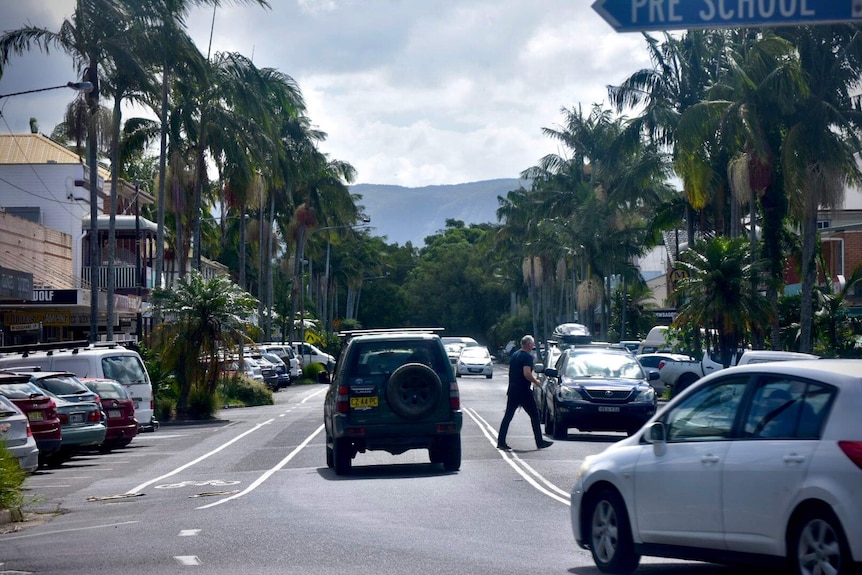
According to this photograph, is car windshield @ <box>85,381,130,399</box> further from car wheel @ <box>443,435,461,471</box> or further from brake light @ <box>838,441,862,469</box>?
brake light @ <box>838,441,862,469</box>

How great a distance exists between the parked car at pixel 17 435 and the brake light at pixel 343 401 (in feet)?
14.4

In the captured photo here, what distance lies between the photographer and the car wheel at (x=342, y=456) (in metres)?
17.0

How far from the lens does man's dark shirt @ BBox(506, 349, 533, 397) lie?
20312mm

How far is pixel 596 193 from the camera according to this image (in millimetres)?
64750

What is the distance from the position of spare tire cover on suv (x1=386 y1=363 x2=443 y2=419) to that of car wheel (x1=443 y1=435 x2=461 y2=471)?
2.03 ft

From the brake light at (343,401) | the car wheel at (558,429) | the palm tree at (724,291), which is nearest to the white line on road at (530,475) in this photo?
the car wheel at (558,429)

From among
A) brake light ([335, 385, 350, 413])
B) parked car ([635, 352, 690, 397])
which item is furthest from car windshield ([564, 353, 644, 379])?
parked car ([635, 352, 690, 397])

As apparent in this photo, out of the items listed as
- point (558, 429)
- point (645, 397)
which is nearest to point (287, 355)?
point (558, 429)

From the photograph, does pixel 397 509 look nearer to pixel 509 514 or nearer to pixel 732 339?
pixel 509 514

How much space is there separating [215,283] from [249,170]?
12518mm

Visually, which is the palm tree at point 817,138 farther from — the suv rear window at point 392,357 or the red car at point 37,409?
the red car at point 37,409

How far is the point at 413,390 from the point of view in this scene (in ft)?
55.2

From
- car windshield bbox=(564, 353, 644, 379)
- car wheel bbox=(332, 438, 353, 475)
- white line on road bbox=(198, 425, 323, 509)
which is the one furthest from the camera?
car windshield bbox=(564, 353, 644, 379)

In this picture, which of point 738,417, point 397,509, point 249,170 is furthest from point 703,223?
point 738,417
